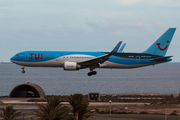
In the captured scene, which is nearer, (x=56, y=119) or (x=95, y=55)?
(x=56, y=119)

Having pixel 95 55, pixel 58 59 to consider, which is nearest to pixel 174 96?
pixel 95 55

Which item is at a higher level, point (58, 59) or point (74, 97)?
point (58, 59)

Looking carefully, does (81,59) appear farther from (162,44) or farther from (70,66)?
(162,44)

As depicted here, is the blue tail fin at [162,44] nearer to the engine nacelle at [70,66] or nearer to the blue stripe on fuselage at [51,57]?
the blue stripe on fuselage at [51,57]

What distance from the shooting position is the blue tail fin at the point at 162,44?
62.0 metres

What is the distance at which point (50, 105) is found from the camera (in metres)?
26.7

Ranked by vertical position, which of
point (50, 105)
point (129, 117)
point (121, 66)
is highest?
point (121, 66)

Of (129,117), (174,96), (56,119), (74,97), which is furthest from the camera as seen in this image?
(174,96)

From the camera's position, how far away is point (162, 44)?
63.2 metres

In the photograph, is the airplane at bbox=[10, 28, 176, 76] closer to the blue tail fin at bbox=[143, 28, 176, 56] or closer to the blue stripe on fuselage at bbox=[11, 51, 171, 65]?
the blue stripe on fuselage at bbox=[11, 51, 171, 65]

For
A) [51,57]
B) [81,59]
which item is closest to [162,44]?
[81,59]

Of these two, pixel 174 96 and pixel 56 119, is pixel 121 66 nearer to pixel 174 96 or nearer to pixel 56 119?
pixel 174 96

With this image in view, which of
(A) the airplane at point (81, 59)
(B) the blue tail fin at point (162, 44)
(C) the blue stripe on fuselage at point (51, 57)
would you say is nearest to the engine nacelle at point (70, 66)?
(A) the airplane at point (81, 59)

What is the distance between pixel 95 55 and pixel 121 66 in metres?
6.38
